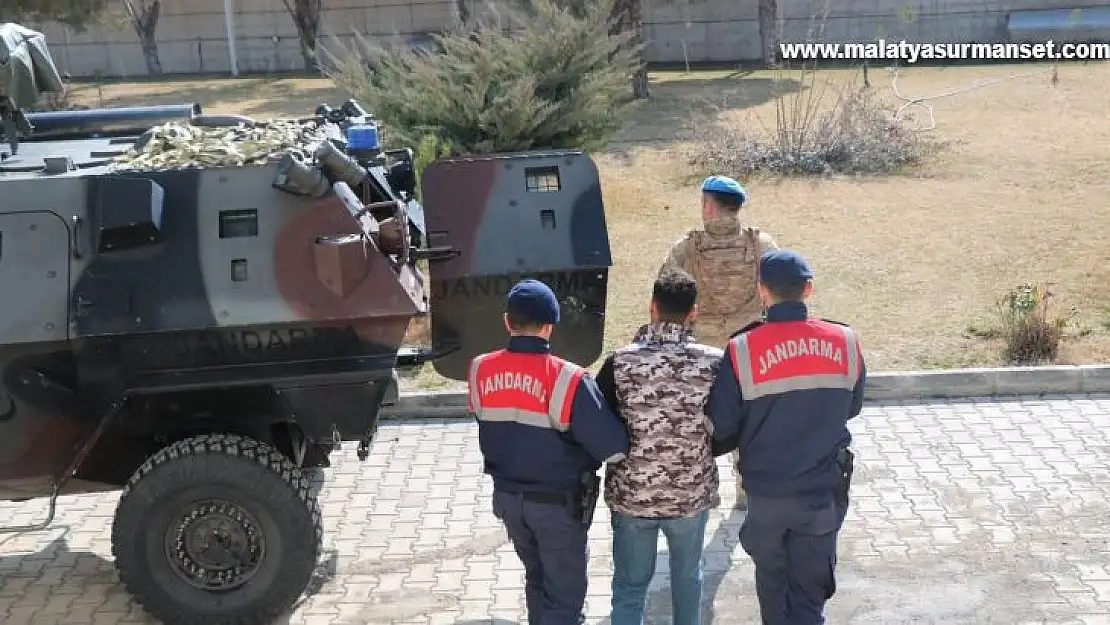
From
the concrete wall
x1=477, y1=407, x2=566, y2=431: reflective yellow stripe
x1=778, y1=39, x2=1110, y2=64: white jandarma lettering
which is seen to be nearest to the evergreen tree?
the concrete wall

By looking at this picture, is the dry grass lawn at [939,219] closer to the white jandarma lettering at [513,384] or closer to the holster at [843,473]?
the holster at [843,473]

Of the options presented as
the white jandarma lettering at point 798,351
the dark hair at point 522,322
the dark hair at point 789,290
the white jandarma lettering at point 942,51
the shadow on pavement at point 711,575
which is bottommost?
the shadow on pavement at point 711,575

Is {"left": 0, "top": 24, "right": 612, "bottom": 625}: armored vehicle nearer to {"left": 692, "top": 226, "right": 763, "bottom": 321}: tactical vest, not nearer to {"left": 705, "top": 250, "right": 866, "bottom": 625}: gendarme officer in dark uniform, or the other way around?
{"left": 692, "top": 226, "right": 763, "bottom": 321}: tactical vest

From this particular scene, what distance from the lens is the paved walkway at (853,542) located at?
504 cm

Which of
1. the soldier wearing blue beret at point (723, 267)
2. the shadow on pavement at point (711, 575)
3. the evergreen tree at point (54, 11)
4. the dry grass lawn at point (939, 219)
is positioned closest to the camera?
the shadow on pavement at point (711, 575)

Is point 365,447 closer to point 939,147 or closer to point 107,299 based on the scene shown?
point 107,299

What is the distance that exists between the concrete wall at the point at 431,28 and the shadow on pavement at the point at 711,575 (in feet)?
75.4

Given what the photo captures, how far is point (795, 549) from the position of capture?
394 cm

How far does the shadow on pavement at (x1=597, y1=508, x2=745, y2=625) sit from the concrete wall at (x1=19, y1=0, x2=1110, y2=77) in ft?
75.4

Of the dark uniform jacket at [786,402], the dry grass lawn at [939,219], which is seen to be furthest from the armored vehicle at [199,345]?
the dry grass lawn at [939,219]

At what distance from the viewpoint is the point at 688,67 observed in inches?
1085

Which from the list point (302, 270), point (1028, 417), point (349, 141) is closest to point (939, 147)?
point (1028, 417)

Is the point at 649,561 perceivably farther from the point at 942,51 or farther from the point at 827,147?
the point at 942,51

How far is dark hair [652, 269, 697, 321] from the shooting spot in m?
3.89
